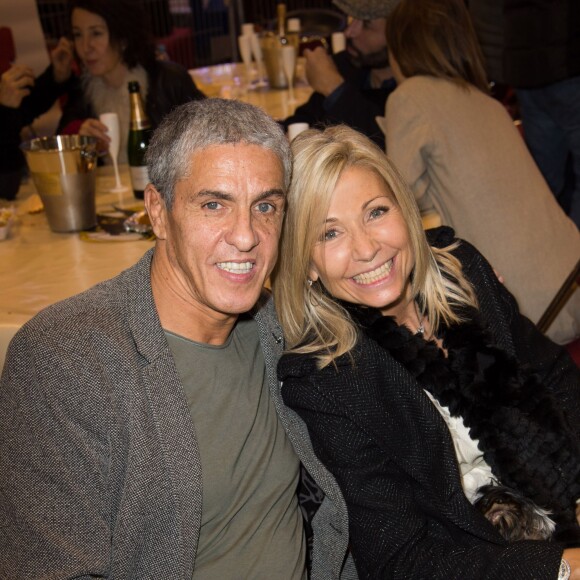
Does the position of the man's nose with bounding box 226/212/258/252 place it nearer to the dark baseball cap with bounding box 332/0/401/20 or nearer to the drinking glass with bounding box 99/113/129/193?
the drinking glass with bounding box 99/113/129/193

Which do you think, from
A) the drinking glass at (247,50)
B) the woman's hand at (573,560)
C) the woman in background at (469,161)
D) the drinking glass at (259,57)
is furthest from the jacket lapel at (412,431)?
the drinking glass at (247,50)

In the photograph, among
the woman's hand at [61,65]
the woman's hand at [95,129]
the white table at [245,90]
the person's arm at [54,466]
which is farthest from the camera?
the white table at [245,90]

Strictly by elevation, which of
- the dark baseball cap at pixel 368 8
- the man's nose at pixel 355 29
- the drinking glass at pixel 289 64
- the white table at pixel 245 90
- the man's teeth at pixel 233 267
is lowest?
the white table at pixel 245 90

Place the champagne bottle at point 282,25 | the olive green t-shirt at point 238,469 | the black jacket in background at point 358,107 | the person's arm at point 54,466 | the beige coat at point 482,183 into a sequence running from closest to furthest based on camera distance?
the person's arm at point 54,466
the olive green t-shirt at point 238,469
the beige coat at point 482,183
the black jacket in background at point 358,107
the champagne bottle at point 282,25

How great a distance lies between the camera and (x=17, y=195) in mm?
3078

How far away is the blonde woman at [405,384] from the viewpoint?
5.16 ft

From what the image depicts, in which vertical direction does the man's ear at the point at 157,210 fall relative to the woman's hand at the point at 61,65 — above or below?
above

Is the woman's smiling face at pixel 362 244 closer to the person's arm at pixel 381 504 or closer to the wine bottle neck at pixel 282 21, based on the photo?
the person's arm at pixel 381 504

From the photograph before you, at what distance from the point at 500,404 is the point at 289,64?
3.39 metres

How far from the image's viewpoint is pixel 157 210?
1.53 meters

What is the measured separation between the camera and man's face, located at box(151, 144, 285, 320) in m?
1.42

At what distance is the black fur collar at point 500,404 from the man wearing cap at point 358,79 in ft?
5.98

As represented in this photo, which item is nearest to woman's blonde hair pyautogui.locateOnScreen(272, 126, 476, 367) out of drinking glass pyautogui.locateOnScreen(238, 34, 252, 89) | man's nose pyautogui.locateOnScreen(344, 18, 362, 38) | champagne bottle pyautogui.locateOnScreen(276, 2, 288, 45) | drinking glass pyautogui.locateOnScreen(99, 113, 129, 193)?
drinking glass pyautogui.locateOnScreen(99, 113, 129, 193)

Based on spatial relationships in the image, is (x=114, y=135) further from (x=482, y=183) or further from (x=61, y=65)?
(x=482, y=183)
